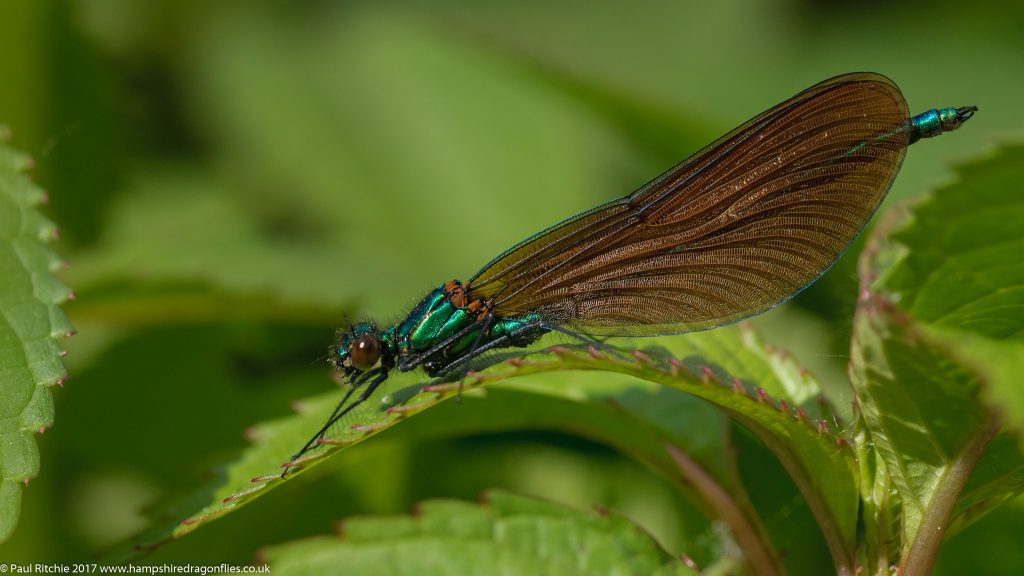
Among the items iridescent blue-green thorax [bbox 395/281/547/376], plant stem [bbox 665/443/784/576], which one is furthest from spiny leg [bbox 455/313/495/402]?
plant stem [bbox 665/443/784/576]

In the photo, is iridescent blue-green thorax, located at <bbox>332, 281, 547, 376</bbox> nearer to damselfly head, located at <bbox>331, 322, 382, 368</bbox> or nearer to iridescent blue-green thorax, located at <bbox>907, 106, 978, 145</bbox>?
damselfly head, located at <bbox>331, 322, 382, 368</bbox>

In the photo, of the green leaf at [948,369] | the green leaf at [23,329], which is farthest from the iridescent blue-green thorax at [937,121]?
the green leaf at [23,329]

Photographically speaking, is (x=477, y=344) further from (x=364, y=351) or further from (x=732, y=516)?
(x=732, y=516)

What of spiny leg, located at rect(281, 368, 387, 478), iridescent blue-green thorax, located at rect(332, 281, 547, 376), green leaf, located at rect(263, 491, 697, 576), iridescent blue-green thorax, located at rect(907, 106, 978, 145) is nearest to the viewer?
green leaf, located at rect(263, 491, 697, 576)

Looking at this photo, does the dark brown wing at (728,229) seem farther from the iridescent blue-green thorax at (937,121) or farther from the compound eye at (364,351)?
the compound eye at (364,351)

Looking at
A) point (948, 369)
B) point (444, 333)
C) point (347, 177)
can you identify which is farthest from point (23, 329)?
point (347, 177)

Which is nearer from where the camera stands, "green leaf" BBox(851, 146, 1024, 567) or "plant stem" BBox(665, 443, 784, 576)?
"green leaf" BBox(851, 146, 1024, 567)

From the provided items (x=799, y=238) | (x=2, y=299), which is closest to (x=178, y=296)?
(x=2, y=299)
